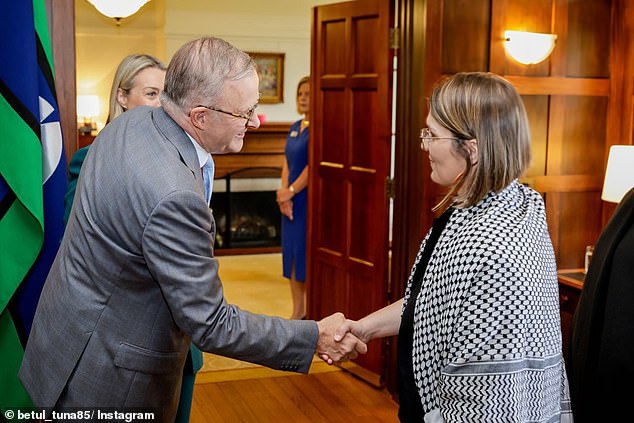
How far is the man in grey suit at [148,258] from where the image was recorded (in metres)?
1.81

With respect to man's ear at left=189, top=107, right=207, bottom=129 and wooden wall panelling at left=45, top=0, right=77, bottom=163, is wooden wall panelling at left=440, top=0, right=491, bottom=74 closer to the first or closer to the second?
wooden wall panelling at left=45, top=0, right=77, bottom=163

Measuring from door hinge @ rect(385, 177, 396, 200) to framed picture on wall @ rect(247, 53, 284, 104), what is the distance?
15.3ft

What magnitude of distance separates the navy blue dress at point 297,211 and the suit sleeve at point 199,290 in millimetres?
3421

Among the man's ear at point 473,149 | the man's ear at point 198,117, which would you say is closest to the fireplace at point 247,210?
the man's ear at point 198,117

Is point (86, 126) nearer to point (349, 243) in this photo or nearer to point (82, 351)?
point (349, 243)

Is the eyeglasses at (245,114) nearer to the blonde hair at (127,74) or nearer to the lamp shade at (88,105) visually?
the blonde hair at (127,74)

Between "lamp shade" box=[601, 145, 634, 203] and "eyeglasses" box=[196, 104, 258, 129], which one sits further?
"lamp shade" box=[601, 145, 634, 203]

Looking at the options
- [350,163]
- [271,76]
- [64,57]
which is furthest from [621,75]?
[271,76]

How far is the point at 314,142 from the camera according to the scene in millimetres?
4883

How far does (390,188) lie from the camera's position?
4215 millimetres

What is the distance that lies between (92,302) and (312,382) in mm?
2778

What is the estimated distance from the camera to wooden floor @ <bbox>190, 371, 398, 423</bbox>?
398 centimetres

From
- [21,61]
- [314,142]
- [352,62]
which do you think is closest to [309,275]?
[314,142]

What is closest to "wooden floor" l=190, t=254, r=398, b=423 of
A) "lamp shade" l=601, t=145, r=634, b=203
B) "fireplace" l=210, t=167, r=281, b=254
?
"lamp shade" l=601, t=145, r=634, b=203
